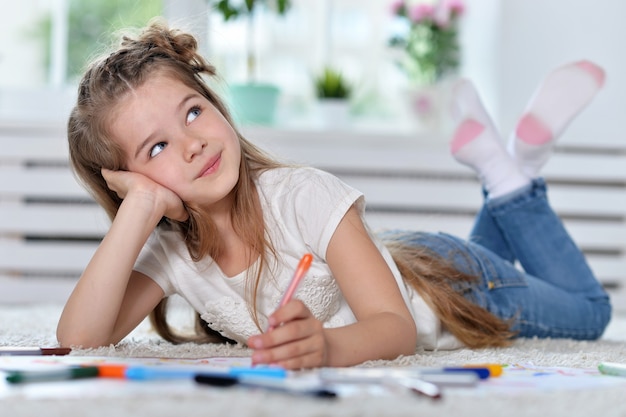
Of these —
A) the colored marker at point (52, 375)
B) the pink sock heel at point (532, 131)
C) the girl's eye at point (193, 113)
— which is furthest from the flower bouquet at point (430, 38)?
the colored marker at point (52, 375)

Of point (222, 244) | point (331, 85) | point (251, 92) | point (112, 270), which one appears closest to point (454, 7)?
point (331, 85)

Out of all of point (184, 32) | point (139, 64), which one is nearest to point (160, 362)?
point (139, 64)

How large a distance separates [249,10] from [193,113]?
1.35 metres

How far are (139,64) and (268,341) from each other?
1.68ft

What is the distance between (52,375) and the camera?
0.74 m

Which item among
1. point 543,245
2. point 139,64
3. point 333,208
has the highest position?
point 139,64

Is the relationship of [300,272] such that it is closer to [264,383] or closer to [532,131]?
[264,383]

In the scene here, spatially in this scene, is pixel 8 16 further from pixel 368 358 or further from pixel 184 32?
pixel 368 358

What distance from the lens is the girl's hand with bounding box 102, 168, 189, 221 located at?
1.12m

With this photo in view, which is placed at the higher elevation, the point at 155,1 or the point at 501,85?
the point at 155,1

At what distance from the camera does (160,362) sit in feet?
2.97

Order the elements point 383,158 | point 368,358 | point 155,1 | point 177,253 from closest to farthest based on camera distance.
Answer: point 368,358
point 177,253
point 383,158
point 155,1

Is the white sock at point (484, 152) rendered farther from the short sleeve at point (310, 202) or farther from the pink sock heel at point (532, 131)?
the short sleeve at point (310, 202)

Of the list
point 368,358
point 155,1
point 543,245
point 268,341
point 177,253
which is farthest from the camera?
point 155,1
